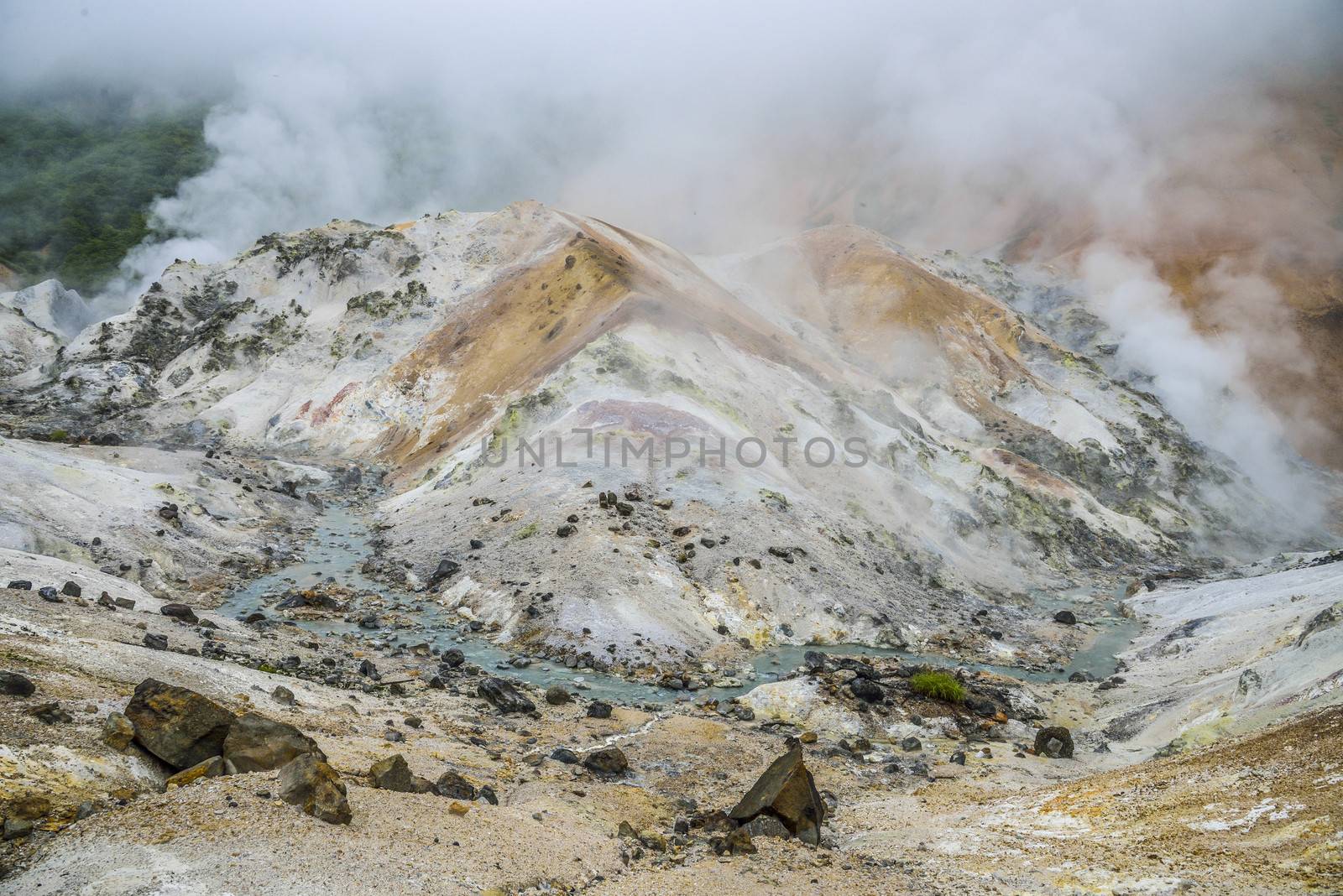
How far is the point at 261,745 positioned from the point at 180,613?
11.1 meters

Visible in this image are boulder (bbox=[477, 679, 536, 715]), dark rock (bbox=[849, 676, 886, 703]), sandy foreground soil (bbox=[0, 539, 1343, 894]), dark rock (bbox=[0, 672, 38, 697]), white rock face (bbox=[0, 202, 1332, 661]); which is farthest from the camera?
white rock face (bbox=[0, 202, 1332, 661])

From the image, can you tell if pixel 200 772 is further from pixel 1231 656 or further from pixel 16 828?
pixel 1231 656

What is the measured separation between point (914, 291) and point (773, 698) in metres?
62.3

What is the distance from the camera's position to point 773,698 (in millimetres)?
18984

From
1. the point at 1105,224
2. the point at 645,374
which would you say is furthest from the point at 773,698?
the point at 1105,224

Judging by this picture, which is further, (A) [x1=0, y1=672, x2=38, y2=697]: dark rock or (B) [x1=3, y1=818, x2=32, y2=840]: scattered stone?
(A) [x1=0, y1=672, x2=38, y2=697]: dark rock

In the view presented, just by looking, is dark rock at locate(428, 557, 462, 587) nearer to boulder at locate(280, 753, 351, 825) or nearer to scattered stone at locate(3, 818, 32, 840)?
boulder at locate(280, 753, 351, 825)

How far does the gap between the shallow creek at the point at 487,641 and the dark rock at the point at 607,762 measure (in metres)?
5.04

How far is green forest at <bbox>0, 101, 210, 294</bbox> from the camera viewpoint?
11244cm

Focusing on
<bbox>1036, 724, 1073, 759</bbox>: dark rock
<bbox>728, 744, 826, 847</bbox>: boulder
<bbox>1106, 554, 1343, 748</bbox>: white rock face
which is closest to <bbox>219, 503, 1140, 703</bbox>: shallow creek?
<bbox>1106, 554, 1343, 748</bbox>: white rock face

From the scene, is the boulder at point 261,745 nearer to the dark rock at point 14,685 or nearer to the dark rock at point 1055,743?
the dark rock at point 14,685

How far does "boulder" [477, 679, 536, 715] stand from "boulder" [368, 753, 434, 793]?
23.0 ft

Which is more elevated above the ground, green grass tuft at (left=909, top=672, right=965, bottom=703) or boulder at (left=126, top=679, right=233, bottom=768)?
boulder at (left=126, top=679, right=233, bottom=768)

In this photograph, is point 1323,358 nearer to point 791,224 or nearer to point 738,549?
point 791,224
